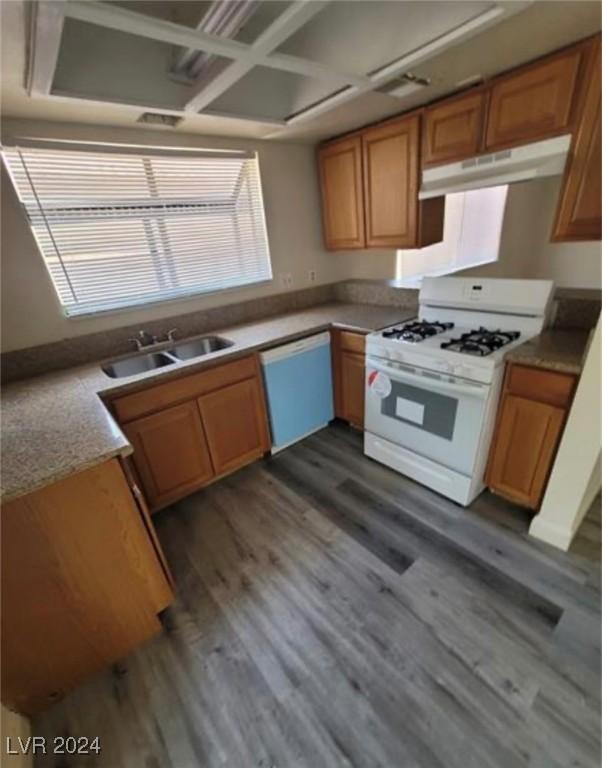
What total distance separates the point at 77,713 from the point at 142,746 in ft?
1.01

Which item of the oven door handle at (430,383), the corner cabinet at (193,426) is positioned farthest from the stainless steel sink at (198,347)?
the oven door handle at (430,383)

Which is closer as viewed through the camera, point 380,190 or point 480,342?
point 480,342

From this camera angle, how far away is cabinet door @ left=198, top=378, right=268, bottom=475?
210cm

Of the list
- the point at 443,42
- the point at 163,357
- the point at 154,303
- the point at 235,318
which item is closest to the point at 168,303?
the point at 154,303

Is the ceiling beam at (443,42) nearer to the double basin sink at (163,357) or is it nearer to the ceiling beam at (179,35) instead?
the ceiling beam at (179,35)

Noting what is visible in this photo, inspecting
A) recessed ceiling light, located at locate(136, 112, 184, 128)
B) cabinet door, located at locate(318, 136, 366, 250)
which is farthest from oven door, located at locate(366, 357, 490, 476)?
recessed ceiling light, located at locate(136, 112, 184, 128)

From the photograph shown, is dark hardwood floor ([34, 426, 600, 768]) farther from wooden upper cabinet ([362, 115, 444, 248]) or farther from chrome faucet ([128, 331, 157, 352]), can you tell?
wooden upper cabinet ([362, 115, 444, 248])

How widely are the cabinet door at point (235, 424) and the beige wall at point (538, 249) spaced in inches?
70.3

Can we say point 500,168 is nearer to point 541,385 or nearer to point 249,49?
point 541,385

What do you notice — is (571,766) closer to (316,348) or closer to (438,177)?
Answer: (316,348)

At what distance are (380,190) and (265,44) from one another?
1.45 metres

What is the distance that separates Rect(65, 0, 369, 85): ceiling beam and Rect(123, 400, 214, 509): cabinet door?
4.96 feet

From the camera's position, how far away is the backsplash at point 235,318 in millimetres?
1842

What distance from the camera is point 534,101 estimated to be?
5.06 feet
